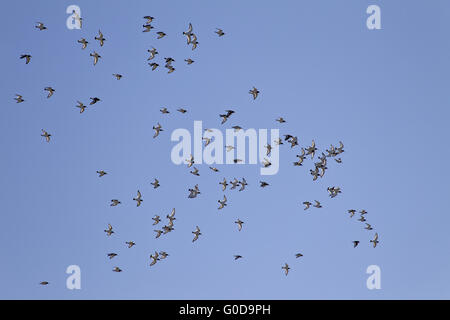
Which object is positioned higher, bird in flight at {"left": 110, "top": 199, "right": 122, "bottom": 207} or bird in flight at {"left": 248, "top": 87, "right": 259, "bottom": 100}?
bird in flight at {"left": 248, "top": 87, "right": 259, "bottom": 100}

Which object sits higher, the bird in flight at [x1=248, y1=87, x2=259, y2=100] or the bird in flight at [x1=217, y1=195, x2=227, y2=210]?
the bird in flight at [x1=248, y1=87, x2=259, y2=100]

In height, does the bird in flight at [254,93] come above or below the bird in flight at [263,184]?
above

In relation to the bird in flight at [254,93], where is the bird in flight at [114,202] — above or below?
below

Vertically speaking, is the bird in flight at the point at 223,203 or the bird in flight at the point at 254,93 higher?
the bird in flight at the point at 254,93

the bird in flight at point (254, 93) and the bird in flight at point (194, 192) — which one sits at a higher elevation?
the bird in flight at point (254, 93)

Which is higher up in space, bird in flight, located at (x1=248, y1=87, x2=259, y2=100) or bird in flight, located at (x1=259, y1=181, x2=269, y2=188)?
bird in flight, located at (x1=248, y1=87, x2=259, y2=100)

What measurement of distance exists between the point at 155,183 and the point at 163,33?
1123cm

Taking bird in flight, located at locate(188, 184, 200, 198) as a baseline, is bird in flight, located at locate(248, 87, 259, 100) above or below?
above
